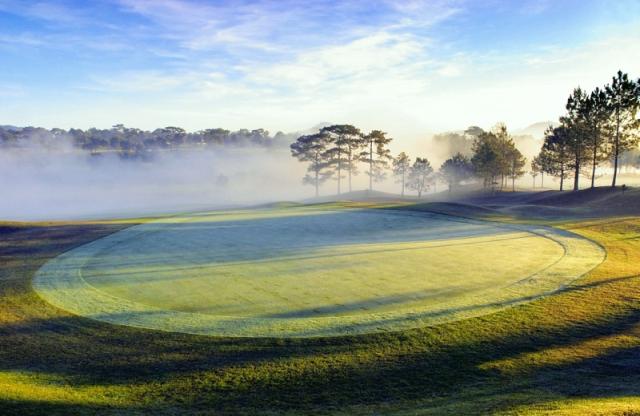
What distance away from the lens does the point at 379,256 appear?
Result: 26281 millimetres

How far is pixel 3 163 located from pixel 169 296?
19937cm

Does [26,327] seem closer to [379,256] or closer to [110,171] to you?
[379,256]

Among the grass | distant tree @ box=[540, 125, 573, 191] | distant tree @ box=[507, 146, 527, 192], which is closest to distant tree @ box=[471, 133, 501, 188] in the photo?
distant tree @ box=[507, 146, 527, 192]

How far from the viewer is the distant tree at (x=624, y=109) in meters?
63.7

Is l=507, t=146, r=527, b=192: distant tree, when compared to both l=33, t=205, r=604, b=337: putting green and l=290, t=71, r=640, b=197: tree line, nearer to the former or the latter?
l=290, t=71, r=640, b=197: tree line

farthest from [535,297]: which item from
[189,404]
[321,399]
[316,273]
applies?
[189,404]

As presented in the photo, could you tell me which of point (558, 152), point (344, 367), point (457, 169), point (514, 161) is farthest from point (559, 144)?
point (344, 367)

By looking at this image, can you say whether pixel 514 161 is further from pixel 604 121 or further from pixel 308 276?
pixel 308 276

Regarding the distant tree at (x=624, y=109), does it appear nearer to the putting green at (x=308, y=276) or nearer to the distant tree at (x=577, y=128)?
the distant tree at (x=577, y=128)

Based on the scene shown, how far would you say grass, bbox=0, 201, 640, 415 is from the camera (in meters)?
10.1

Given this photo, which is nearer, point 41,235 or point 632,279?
point 632,279

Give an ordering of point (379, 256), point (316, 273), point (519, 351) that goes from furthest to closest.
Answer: point (379, 256)
point (316, 273)
point (519, 351)

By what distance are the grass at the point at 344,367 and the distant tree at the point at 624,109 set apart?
59.2 meters

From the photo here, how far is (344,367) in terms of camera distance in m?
12.2
